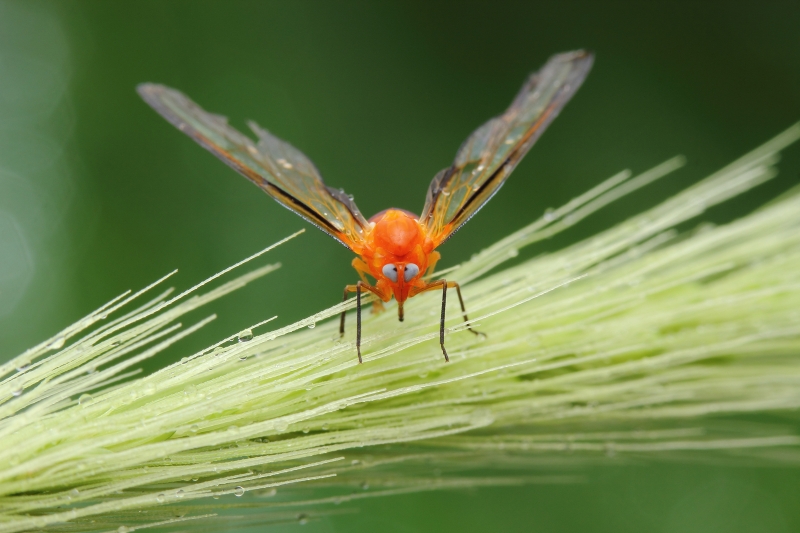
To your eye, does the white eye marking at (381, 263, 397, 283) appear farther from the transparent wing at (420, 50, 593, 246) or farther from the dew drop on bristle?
the dew drop on bristle

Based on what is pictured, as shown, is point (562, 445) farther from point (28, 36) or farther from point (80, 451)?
point (28, 36)

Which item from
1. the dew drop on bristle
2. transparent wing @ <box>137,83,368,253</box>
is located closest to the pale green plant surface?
the dew drop on bristle

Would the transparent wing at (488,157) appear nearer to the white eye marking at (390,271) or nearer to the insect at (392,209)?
the insect at (392,209)

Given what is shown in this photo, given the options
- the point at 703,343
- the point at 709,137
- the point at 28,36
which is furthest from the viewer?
the point at 709,137

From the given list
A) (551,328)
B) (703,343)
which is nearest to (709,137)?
(703,343)

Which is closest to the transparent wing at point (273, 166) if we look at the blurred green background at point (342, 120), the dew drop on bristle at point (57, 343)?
the dew drop on bristle at point (57, 343)

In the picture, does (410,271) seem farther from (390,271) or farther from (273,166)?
(273,166)
